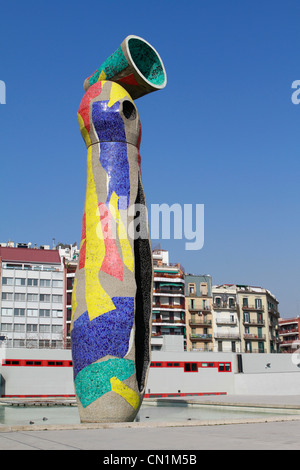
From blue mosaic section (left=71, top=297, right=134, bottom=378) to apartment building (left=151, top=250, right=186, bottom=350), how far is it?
4751 cm

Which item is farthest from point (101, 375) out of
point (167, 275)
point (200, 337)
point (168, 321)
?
point (200, 337)

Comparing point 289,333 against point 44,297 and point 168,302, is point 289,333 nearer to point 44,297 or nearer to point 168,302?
point 168,302

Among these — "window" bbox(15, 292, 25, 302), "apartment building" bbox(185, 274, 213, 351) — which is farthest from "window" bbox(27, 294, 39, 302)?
"apartment building" bbox(185, 274, 213, 351)

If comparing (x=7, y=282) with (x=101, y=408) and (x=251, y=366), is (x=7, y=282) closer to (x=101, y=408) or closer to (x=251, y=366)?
(x=251, y=366)

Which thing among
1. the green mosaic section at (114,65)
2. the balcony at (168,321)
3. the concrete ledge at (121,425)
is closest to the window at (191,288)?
the balcony at (168,321)

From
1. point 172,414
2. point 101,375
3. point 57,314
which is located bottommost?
point 172,414

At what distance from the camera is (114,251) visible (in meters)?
15.2

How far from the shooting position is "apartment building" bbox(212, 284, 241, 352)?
64562 millimetres

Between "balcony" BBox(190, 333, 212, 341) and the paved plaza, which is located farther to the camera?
"balcony" BBox(190, 333, 212, 341)

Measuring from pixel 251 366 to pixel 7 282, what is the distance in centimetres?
2619

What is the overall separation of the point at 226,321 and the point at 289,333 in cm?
2919

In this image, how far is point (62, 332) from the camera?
2205 inches

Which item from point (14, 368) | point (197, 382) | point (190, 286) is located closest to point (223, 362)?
point (197, 382)

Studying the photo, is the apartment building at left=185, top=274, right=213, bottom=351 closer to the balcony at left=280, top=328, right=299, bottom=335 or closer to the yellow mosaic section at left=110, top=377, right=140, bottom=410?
the balcony at left=280, top=328, right=299, bottom=335
